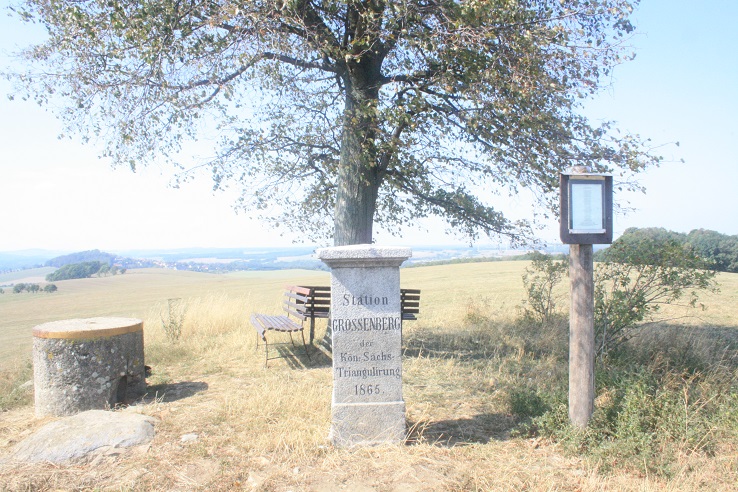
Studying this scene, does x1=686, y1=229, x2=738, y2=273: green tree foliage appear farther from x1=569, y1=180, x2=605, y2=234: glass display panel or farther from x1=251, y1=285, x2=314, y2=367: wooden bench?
x1=569, y1=180, x2=605, y2=234: glass display panel

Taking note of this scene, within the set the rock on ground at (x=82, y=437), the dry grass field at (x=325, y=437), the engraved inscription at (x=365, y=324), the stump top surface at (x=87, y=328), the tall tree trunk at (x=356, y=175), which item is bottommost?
the dry grass field at (x=325, y=437)

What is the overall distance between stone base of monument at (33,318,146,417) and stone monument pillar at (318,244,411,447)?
2.82 meters

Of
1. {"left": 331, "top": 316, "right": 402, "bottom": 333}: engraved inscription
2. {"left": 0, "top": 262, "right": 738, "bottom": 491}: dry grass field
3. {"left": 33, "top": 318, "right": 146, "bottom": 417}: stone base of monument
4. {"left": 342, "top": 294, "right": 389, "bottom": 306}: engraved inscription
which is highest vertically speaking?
{"left": 342, "top": 294, "right": 389, "bottom": 306}: engraved inscription

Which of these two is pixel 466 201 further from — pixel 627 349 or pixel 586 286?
pixel 586 286

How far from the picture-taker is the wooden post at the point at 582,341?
4586 millimetres

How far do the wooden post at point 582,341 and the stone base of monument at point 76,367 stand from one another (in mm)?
4671

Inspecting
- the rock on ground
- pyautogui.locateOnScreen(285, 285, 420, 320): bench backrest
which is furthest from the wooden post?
pyautogui.locateOnScreen(285, 285, 420, 320): bench backrest

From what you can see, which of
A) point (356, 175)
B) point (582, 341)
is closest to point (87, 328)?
point (356, 175)

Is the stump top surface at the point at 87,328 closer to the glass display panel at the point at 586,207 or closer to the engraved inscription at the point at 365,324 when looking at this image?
the engraved inscription at the point at 365,324

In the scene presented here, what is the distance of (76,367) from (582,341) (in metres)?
5.01

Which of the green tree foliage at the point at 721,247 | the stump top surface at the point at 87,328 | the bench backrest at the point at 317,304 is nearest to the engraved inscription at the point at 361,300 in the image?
the stump top surface at the point at 87,328

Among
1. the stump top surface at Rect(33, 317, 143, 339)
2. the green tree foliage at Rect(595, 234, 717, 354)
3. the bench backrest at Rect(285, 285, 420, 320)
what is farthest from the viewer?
the bench backrest at Rect(285, 285, 420, 320)

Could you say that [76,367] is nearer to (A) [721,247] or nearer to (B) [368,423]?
(B) [368,423]

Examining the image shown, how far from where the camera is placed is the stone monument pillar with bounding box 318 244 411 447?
466 centimetres
